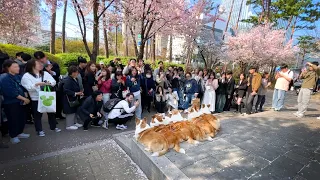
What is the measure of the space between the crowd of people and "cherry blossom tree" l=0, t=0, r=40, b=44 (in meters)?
10.2

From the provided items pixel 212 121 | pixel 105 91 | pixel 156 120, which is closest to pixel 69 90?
pixel 105 91

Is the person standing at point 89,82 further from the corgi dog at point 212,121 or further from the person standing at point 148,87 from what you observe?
the corgi dog at point 212,121

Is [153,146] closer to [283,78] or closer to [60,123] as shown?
[60,123]

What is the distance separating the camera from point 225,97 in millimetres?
6711

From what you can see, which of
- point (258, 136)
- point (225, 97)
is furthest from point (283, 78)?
point (258, 136)

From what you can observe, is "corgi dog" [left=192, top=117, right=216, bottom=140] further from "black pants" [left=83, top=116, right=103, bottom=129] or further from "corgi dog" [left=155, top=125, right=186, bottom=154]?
"black pants" [left=83, top=116, right=103, bottom=129]

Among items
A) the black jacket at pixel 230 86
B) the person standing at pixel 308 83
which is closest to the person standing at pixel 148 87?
the black jacket at pixel 230 86

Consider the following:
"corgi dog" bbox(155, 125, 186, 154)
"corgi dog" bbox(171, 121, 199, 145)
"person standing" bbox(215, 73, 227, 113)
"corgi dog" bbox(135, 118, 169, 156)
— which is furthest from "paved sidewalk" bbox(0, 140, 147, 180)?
"person standing" bbox(215, 73, 227, 113)

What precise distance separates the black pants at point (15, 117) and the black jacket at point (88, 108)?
1127 millimetres

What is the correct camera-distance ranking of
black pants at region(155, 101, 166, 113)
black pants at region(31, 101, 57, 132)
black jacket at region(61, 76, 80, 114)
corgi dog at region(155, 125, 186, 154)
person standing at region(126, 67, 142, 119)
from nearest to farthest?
corgi dog at region(155, 125, 186, 154), black pants at region(31, 101, 57, 132), black jacket at region(61, 76, 80, 114), person standing at region(126, 67, 142, 119), black pants at region(155, 101, 166, 113)

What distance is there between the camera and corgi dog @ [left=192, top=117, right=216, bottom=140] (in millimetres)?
3350

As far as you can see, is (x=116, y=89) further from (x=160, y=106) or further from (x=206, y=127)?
(x=206, y=127)

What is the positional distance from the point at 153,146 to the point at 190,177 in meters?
0.71

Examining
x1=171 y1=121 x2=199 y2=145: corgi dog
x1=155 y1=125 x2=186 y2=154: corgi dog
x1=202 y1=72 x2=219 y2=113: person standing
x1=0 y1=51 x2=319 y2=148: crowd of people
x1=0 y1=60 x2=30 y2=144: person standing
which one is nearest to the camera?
x1=155 y1=125 x2=186 y2=154: corgi dog
